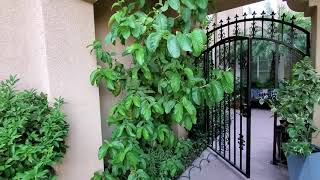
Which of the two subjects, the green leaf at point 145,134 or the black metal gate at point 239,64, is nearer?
the green leaf at point 145,134

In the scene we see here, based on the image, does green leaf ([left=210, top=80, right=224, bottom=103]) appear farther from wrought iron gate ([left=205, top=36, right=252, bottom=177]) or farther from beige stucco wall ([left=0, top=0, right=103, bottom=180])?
wrought iron gate ([left=205, top=36, right=252, bottom=177])

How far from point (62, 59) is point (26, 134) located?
736 millimetres

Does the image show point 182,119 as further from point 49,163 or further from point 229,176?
point 229,176

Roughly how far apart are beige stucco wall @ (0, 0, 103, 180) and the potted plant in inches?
88.3

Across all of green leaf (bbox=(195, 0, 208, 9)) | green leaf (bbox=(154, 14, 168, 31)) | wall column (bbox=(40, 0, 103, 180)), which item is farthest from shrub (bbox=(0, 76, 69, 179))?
green leaf (bbox=(195, 0, 208, 9))

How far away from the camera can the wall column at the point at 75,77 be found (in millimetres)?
2168

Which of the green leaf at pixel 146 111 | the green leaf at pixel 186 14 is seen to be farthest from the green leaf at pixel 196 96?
the green leaf at pixel 186 14

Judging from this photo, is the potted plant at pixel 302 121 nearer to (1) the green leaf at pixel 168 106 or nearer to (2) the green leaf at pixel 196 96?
(2) the green leaf at pixel 196 96

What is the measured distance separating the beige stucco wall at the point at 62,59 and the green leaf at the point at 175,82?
0.82 m

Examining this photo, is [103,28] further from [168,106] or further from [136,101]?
[168,106]

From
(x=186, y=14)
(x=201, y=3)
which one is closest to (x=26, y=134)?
(x=186, y=14)

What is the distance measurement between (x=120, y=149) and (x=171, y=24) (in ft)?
3.77

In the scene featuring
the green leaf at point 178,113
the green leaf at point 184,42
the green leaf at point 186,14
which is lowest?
the green leaf at point 178,113

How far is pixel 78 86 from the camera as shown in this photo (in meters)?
2.41
